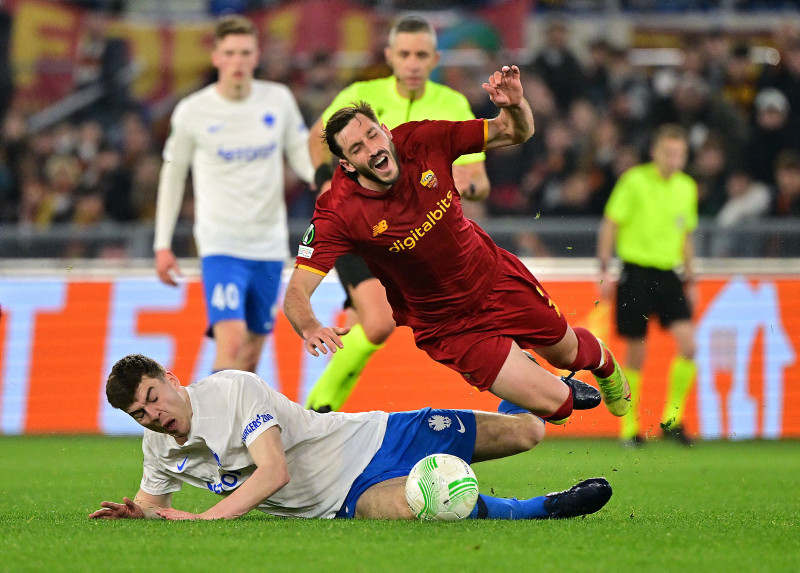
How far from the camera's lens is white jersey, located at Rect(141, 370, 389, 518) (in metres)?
5.01

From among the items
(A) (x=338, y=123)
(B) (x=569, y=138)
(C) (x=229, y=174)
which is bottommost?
(C) (x=229, y=174)

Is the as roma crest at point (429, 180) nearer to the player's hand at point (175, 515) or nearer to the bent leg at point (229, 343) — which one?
the player's hand at point (175, 515)

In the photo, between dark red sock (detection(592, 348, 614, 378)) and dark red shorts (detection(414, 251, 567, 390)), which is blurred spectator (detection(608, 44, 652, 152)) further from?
dark red shorts (detection(414, 251, 567, 390))

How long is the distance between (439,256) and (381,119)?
2041mm

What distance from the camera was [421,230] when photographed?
549cm

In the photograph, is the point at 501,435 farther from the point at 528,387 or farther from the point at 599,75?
the point at 599,75

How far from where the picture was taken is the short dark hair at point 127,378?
4.84 m

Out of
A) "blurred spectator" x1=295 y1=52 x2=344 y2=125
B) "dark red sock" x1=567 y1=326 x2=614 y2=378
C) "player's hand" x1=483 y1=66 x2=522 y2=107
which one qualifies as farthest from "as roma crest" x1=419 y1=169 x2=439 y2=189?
"blurred spectator" x1=295 y1=52 x2=344 y2=125

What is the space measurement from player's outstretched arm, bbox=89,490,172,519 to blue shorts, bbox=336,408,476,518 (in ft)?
2.63

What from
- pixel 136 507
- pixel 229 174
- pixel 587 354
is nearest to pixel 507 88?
pixel 587 354

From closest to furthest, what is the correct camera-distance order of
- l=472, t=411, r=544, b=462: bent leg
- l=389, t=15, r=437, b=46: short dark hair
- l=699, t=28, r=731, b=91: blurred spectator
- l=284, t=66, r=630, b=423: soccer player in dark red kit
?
l=284, t=66, r=630, b=423: soccer player in dark red kit → l=472, t=411, r=544, b=462: bent leg → l=389, t=15, r=437, b=46: short dark hair → l=699, t=28, r=731, b=91: blurred spectator

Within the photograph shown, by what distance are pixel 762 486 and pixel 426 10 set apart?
8924 millimetres

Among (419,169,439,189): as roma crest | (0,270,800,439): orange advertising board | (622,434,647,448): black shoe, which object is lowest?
(622,434,647,448): black shoe

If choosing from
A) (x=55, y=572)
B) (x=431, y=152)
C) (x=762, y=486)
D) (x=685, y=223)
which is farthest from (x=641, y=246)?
(x=55, y=572)
